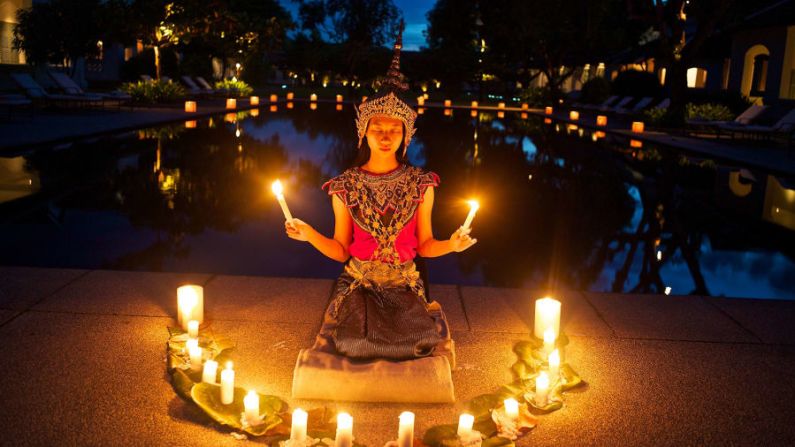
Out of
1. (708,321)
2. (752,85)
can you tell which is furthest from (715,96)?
(708,321)

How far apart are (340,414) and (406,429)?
0.31 metres

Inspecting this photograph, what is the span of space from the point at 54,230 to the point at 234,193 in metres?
3.47

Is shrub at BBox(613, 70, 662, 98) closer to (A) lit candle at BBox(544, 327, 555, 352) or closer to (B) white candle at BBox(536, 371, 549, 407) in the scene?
(A) lit candle at BBox(544, 327, 555, 352)

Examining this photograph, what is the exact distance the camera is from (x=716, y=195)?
13.0 m

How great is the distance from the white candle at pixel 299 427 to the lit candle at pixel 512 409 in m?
1.07

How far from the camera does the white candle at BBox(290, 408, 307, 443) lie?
3.53 meters

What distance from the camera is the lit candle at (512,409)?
390cm

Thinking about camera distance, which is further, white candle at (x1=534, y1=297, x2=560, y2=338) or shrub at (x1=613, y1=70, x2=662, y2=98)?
shrub at (x1=613, y1=70, x2=662, y2=98)

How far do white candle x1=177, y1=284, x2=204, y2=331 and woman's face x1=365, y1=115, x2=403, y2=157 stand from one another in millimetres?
1598

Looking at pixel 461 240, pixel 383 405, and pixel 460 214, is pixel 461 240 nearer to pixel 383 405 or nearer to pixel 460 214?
pixel 383 405

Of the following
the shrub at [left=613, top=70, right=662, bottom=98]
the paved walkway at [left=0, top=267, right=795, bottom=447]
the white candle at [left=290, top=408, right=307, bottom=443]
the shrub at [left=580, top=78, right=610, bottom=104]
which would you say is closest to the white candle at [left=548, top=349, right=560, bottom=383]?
the paved walkway at [left=0, top=267, right=795, bottom=447]

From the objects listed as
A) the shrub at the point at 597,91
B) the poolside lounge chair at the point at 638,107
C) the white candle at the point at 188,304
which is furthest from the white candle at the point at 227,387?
the shrub at the point at 597,91

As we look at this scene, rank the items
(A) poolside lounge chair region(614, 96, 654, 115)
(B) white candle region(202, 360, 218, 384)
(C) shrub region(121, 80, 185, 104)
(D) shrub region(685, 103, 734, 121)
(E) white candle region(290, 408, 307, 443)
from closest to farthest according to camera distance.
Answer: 1. (E) white candle region(290, 408, 307, 443)
2. (B) white candle region(202, 360, 218, 384)
3. (D) shrub region(685, 103, 734, 121)
4. (C) shrub region(121, 80, 185, 104)
5. (A) poolside lounge chair region(614, 96, 654, 115)

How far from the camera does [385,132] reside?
4.68 m
